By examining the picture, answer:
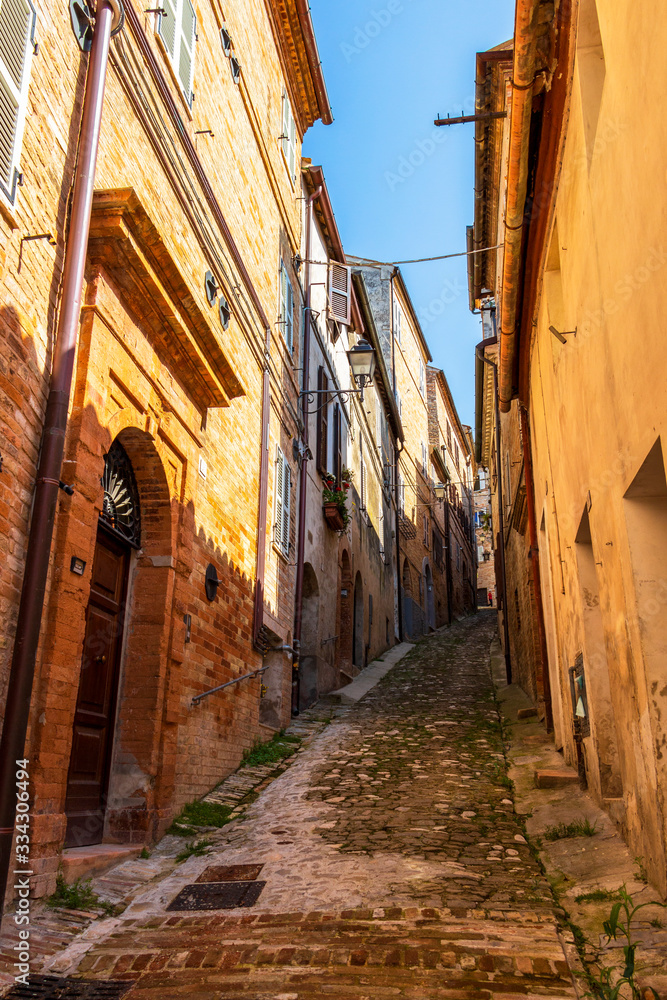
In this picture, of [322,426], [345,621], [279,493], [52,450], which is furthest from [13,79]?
[345,621]

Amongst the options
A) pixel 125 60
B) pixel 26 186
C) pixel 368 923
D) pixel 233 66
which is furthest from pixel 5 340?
pixel 233 66

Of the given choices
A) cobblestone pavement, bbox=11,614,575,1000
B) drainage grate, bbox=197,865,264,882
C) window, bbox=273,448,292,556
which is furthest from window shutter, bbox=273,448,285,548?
drainage grate, bbox=197,865,264,882

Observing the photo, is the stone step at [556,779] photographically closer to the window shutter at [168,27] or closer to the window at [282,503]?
the window at [282,503]

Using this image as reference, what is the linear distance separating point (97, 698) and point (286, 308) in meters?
7.93

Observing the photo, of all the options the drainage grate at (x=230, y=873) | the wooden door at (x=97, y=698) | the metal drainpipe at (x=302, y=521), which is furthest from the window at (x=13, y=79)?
the metal drainpipe at (x=302, y=521)

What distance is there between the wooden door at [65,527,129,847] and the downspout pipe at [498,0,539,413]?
15.0 feet

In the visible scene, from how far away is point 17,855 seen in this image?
416 cm

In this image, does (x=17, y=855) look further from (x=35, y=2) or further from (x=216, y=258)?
(x=216, y=258)

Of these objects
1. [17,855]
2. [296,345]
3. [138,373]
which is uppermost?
[296,345]

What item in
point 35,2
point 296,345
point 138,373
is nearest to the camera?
point 35,2

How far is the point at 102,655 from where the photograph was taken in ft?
20.4

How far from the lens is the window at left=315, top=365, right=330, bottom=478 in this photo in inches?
553

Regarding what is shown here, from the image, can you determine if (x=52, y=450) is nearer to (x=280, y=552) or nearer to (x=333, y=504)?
(x=280, y=552)

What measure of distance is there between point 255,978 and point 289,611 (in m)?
7.64
